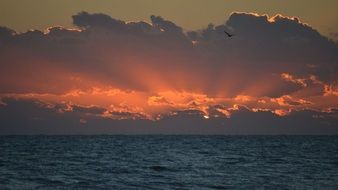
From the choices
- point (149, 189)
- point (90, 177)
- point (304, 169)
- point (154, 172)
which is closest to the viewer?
point (149, 189)

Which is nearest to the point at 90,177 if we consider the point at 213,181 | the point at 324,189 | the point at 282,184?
the point at 213,181

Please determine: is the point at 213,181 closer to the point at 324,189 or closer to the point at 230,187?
the point at 230,187

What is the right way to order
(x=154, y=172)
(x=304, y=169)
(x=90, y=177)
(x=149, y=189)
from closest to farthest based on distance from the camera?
(x=149, y=189) → (x=90, y=177) → (x=154, y=172) → (x=304, y=169)

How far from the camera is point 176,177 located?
5831 centimetres

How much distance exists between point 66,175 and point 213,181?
1619cm

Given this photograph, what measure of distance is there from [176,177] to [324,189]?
16368mm

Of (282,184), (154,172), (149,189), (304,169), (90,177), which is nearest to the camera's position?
(149,189)

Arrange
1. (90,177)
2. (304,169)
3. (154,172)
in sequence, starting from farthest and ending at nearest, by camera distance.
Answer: (304,169) < (154,172) < (90,177)

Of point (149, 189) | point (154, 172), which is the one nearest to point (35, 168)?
point (154, 172)

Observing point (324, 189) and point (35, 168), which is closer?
point (324, 189)

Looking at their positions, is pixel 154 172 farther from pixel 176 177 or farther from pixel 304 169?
pixel 304 169

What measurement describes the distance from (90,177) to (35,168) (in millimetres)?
13614

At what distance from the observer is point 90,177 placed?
57.0 meters

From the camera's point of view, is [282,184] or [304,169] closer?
[282,184]
